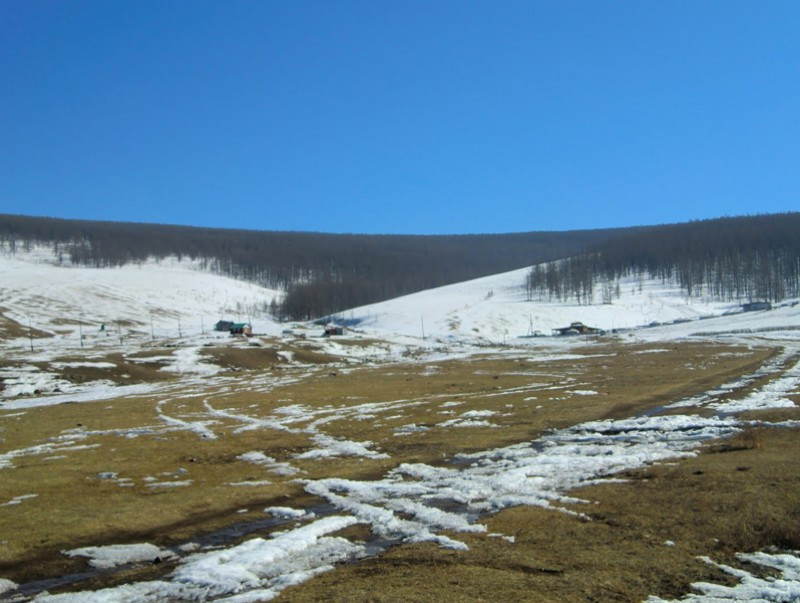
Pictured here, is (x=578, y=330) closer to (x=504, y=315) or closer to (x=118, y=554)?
(x=504, y=315)

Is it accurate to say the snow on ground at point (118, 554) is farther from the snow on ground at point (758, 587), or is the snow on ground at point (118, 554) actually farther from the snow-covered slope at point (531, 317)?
the snow-covered slope at point (531, 317)

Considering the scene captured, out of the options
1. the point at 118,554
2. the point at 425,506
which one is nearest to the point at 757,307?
the point at 425,506

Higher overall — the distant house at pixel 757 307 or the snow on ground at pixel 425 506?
the distant house at pixel 757 307

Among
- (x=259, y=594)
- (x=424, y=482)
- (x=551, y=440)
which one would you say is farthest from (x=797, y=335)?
(x=259, y=594)

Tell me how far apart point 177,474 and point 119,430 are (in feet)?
41.5

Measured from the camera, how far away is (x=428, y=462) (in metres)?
20.2

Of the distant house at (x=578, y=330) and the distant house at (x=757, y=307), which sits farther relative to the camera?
the distant house at (x=757, y=307)

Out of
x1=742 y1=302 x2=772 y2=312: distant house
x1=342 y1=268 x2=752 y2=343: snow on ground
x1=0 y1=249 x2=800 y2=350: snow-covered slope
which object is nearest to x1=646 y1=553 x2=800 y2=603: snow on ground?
x1=0 y1=249 x2=800 y2=350: snow-covered slope

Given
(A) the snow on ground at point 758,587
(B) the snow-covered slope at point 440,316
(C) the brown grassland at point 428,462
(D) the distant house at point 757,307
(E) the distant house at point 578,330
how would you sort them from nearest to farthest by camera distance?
1. (A) the snow on ground at point 758,587
2. (C) the brown grassland at point 428,462
3. (B) the snow-covered slope at point 440,316
4. (E) the distant house at point 578,330
5. (D) the distant house at point 757,307

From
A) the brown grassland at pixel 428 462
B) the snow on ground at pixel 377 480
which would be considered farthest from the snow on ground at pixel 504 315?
the brown grassland at pixel 428 462

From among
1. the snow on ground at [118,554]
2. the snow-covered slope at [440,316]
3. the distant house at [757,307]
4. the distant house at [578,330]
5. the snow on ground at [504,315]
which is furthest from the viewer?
the distant house at [757,307]

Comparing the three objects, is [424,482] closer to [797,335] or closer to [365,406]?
[365,406]

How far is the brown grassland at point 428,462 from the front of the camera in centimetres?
987


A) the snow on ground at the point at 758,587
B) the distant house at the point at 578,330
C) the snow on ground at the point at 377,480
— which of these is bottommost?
the distant house at the point at 578,330
